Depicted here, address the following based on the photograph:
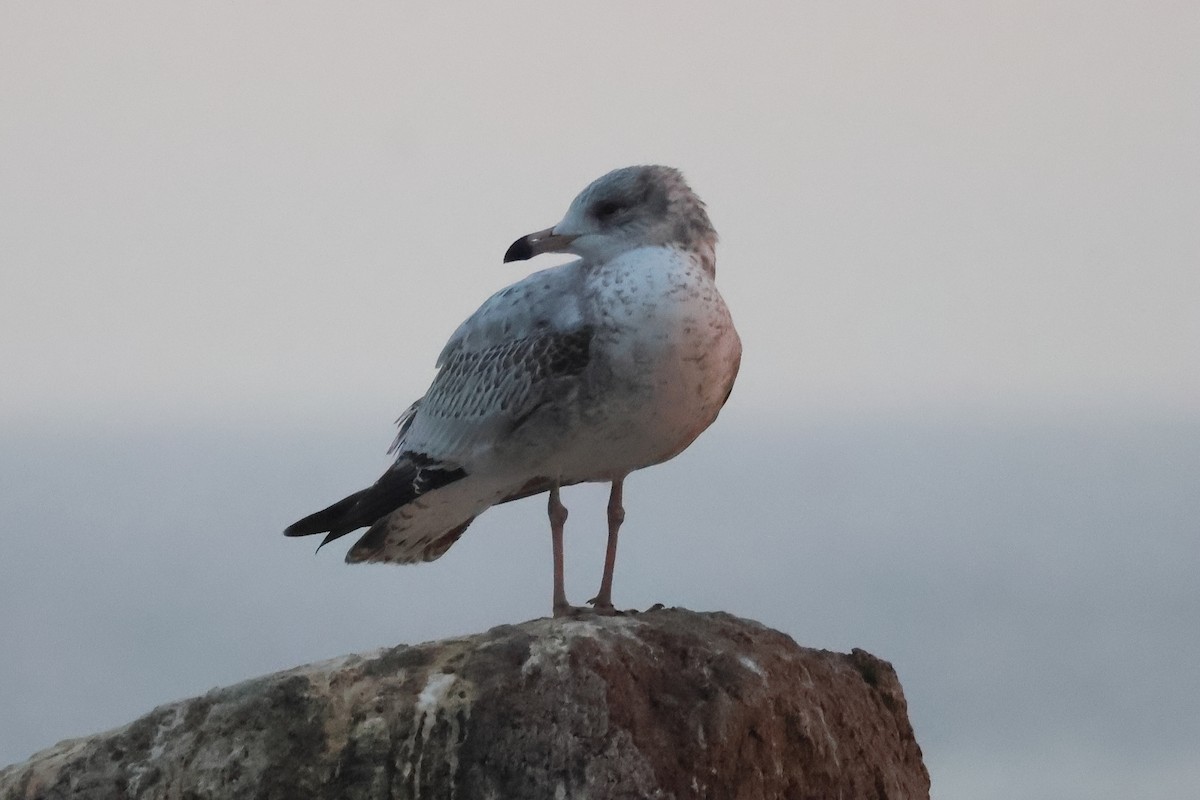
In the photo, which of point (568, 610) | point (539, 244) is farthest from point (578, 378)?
point (568, 610)

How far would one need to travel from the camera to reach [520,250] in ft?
24.7

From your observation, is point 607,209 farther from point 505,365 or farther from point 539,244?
point 505,365

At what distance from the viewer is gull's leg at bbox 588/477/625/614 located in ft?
24.9

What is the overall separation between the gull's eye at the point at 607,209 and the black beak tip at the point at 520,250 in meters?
0.32

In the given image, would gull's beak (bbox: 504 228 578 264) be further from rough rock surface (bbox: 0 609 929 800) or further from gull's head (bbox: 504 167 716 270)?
rough rock surface (bbox: 0 609 929 800)

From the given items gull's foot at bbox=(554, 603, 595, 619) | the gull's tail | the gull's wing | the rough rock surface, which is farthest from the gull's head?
the rough rock surface

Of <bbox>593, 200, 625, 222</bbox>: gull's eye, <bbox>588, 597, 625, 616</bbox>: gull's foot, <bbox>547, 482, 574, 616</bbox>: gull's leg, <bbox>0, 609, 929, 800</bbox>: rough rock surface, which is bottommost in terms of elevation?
<bbox>0, 609, 929, 800</bbox>: rough rock surface

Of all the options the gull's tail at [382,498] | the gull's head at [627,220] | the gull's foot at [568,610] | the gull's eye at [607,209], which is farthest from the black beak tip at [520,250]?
the gull's foot at [568,610]

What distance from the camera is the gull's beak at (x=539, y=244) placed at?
7496mm

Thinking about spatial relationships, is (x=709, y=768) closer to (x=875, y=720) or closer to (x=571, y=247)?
(x=875, y=720)

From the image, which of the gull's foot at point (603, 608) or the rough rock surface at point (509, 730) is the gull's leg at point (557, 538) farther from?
the rough rock surface at point (509, 730)

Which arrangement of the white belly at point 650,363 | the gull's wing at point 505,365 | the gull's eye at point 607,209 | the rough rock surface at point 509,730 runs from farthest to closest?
1. the gull's eye at point 607,209
2. the gull's wing at point 505,365
3. the white belly at point 650,363
4. the rough rock surface at point 509,730

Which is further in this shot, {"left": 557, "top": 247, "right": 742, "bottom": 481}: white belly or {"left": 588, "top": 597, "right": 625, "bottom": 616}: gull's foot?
{"left": 588, "top": 597, "right": 625, "bottom": 616}: gull's foot

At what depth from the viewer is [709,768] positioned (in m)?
6.20
